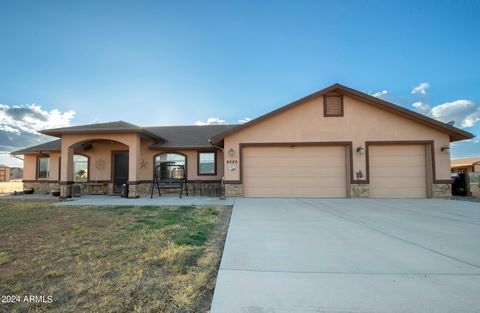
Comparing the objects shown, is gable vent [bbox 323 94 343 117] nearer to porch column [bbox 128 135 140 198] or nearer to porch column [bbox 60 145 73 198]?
porch column [bbox 128 135 140 198]

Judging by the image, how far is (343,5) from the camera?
31.5 feet

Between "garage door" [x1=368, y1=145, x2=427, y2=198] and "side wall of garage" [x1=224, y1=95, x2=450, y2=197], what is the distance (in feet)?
0.16

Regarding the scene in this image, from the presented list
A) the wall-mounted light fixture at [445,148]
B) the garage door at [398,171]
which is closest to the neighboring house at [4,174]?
the garage door at [398,171]

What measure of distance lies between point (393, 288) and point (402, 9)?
11.8 meters

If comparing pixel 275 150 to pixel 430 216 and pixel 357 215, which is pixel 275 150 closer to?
pixel 357 215

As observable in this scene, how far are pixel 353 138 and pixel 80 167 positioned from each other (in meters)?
15.5

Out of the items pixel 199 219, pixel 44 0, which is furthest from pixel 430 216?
pixel 44 0

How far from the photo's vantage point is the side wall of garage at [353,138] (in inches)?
396

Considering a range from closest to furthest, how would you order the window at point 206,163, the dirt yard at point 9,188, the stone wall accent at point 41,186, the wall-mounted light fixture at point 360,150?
the wall-mounted light fixture at point 360,150, the window at point 206,163, the stone wall accent at point 41,186, the dirt yard at point 9,188

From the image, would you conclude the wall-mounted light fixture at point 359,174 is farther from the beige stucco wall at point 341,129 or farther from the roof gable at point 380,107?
the roof gable at point 380,107

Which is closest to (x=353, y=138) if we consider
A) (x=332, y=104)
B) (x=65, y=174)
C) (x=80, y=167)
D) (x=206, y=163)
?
(x=332, y=104)

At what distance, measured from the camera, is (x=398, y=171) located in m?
10.2

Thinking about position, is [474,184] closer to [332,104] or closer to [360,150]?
[360,150]

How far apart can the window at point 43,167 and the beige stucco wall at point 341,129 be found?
12.5 metres
